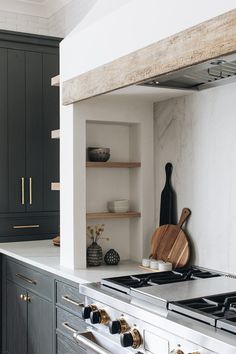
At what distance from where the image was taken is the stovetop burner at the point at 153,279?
264 cm

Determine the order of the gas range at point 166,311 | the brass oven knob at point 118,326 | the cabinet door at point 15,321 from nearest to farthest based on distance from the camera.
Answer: the gas range at point 166,311 → the brass oven knob at point 118,326 → the cabinet door at point 15,321

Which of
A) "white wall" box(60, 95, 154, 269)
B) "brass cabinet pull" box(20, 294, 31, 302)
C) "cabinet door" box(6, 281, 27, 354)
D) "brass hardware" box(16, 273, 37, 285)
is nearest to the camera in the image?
"white wall" box(60, 95, 154, 269)

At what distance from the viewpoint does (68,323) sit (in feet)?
10.0

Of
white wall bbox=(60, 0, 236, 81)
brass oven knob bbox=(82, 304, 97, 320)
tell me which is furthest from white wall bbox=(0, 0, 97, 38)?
brass oven knob bbox=(82, 304, 97, 320)

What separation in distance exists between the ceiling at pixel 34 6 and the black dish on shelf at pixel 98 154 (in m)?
1.94

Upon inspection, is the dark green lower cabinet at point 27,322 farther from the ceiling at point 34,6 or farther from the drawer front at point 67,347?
the ceiling at point 34,6

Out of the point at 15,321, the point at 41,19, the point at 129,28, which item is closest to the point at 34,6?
the point at 41,19

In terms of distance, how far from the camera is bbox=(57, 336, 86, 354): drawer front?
296cm

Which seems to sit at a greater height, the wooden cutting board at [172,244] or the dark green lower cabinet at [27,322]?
the wooden cutting board at [172,244]

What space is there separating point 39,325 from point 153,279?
3.50 ft

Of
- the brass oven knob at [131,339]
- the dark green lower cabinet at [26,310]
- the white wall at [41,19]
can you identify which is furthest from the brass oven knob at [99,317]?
the white wall at [41,19]

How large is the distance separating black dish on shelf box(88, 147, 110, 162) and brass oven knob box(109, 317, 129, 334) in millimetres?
1114

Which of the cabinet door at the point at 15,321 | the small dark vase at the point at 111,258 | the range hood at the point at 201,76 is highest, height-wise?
the range hood at the point at 201,76

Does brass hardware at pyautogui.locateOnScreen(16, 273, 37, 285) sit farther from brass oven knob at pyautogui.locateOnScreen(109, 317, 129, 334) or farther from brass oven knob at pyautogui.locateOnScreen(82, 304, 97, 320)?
brass oven knob at pyautogui.locateOnScreen(109, 317, 129, 334)
